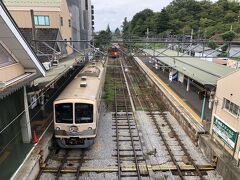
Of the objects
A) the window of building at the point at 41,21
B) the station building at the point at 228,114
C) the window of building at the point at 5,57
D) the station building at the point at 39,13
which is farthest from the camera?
the window of building at the point at 41,21

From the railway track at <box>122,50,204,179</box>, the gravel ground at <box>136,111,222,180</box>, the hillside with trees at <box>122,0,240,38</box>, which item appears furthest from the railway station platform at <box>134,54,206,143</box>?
the hillside with trees at <box>122,0,240,38</box>

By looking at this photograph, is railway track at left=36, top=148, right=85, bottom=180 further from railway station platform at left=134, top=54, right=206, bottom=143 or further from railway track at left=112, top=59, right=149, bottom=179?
railway station platform at left=134, top=54, right=206, bottom=143

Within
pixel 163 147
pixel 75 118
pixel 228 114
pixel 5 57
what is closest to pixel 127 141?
pixel 163 147

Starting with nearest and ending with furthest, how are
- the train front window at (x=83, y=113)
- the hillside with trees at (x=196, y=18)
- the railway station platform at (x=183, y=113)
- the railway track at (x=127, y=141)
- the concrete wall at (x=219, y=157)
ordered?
the concrete wall at (x=219, y=157) → the railway track at (x=127, y=141) → the train front window at (x=83, y=113) → the railway station platform at (x=183, y=113) → the hillside with trees at (x=196, y=18)

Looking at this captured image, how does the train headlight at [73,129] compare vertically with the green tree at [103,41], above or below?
below

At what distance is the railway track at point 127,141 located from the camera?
A: 9.19 meters

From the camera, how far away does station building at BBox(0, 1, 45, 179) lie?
668cm

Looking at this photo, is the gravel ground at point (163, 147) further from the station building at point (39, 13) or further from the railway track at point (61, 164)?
the station building at point (39, 13)

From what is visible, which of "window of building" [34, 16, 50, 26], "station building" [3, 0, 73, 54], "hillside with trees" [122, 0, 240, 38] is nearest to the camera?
"station building" [3, 0, 73, 54]

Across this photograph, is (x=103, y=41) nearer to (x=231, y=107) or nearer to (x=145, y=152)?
(x=145, y=152)

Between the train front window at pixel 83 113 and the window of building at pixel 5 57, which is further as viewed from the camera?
the train front window at pixel 83 113

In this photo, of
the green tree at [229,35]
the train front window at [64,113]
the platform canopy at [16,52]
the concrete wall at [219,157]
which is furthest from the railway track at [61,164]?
the green tree at [229,35]

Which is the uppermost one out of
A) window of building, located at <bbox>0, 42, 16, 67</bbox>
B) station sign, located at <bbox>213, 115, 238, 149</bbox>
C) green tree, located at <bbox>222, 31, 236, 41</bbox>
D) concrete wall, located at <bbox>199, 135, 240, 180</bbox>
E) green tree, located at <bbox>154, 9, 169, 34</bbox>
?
green tree, located at <bbox>154, 9, 169, 34</bbox>

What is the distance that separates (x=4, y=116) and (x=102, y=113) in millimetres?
7472
